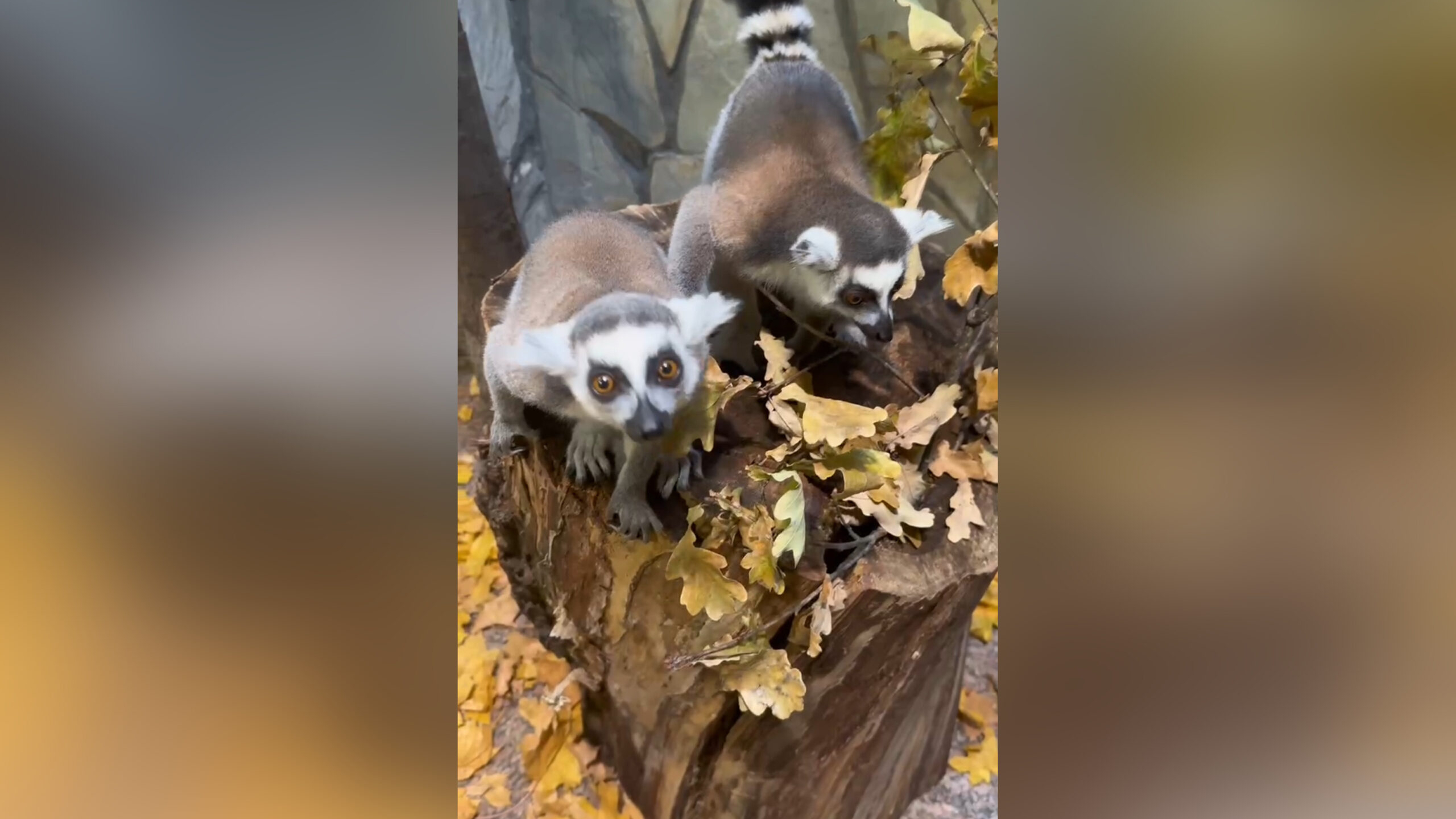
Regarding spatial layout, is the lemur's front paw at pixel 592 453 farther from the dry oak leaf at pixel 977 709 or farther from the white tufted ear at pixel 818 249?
the dry oak leaf at pixel 977 709

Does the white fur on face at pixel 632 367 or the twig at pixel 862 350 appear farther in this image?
the twig at pixel 862 350

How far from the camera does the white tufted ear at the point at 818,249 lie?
1.16m

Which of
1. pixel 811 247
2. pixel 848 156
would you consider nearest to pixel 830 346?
pixel 811 247

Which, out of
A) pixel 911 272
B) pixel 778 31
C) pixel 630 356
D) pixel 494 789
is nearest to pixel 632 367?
pixel 630 356

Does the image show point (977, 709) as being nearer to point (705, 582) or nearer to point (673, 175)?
point (705, 582)

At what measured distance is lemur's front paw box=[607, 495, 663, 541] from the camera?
1034 millimetres

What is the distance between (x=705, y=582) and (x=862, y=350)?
1.54 ft

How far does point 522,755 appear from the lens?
123 cm

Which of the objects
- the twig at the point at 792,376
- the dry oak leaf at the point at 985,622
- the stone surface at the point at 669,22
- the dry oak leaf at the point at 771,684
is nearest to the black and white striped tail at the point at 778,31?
the stone surface at the point at 669,22
